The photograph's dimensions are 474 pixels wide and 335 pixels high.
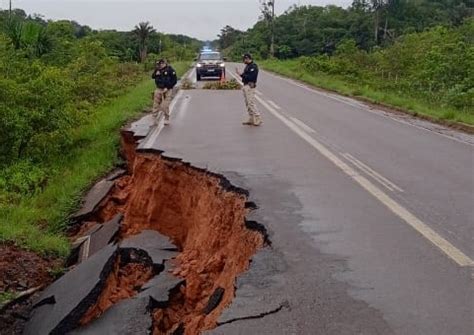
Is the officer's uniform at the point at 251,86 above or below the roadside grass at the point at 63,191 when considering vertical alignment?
above

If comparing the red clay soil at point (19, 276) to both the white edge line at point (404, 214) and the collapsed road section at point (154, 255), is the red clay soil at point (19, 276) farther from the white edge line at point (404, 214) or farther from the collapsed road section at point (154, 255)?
the white edge line at point (404, 214)

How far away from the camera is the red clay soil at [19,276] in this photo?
296 inches

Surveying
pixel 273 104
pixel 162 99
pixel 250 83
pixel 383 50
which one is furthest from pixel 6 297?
pixel 383 50

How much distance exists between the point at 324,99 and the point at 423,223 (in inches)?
691

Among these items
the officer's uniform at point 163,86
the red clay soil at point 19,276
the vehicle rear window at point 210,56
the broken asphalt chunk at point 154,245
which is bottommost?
the red clay soil at point 19,276

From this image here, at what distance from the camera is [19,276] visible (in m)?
8.77

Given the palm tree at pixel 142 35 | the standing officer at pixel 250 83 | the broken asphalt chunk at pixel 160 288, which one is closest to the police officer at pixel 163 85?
the standing officer at pixel 250 83

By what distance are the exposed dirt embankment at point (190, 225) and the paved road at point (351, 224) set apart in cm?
30

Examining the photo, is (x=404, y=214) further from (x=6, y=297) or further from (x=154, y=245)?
(x=6, y=297)

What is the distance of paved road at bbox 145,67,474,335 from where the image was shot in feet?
14.8

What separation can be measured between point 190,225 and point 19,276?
2.40 m

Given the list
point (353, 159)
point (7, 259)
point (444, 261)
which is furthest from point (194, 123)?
point (444, 261)

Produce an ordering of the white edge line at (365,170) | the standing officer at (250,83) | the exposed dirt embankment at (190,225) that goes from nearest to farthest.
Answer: the exposed dirt embankment at (190,225)
the white edge line at (365,170)
the standing officer at (250,83)

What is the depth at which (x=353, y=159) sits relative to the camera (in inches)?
414
